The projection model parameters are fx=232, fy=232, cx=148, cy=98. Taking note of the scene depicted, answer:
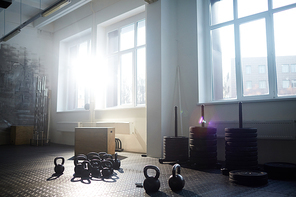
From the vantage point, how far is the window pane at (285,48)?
3723 mm

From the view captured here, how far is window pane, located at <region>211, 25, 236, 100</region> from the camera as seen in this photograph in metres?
4.37

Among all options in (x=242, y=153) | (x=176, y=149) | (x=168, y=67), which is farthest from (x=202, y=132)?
(x=168, y=67)

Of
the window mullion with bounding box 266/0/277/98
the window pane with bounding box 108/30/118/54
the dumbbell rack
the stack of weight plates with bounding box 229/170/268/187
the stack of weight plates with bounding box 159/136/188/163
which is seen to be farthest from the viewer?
the dumbbell rack

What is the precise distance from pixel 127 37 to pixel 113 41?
0.62 metres

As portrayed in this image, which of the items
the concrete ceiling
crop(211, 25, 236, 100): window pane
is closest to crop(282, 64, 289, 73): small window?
crop(211, 25, 236, 100): window pane

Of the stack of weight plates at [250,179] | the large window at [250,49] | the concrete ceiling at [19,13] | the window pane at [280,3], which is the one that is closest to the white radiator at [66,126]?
the concrete ceiling at [19,13]

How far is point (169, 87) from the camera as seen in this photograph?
4781mm

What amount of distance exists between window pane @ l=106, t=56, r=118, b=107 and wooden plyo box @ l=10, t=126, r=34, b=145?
2.82 meters

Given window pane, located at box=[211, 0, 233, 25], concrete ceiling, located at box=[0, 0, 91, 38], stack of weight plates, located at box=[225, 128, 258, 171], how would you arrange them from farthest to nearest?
concrete ceiling, located at box=[0, 0, 91, 38]
window pane, located at box=[211, 0, 233, 25]
stack of weight plates, located at box=[225, 128, 258, 171]

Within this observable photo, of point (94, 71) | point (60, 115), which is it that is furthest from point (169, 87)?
point (60, 115)

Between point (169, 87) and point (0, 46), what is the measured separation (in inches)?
223

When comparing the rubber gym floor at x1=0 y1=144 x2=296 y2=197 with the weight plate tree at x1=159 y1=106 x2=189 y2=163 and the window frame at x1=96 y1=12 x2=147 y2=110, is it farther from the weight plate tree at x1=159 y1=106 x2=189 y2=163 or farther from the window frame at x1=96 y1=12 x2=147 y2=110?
the window frame at x1=96 y1=12 x2=147 y2=110

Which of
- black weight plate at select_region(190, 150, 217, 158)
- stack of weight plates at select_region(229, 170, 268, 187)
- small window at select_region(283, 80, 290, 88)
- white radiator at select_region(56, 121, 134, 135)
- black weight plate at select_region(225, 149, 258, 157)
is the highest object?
small window at select_region(283, 80, 290, 88)

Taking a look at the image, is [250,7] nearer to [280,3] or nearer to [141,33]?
[280,3]
